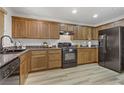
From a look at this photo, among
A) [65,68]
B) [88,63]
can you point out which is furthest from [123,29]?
[65,68]

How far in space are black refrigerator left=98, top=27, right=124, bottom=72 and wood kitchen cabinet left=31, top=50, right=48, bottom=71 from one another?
251 centimetres

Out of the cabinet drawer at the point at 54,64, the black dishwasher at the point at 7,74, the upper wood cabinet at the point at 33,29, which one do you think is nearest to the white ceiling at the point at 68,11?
the upper wood cabinet at the point at 33,29

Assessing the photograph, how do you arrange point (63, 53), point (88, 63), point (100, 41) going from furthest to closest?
point (88, 63), point (100, 41), point (63, 53)

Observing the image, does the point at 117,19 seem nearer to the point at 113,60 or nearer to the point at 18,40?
the point at 113,60

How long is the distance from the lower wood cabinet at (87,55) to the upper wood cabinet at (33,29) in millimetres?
1394

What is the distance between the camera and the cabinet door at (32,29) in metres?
4.10

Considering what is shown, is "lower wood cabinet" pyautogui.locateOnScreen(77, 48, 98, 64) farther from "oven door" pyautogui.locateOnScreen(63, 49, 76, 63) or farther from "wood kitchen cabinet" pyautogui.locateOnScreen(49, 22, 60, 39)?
"wood kitchen cabinet" pyautogui.locateOnScreen(49, 22, 60, 39)

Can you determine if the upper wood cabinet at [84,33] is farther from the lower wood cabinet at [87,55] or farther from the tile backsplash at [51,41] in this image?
the lower wood cabinet at [87,55]

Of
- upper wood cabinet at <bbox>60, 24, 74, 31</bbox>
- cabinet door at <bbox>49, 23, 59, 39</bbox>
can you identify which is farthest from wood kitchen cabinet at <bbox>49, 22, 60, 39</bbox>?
upper wood cabinet at <bbox>60, 24, 74, 31</bbox>
